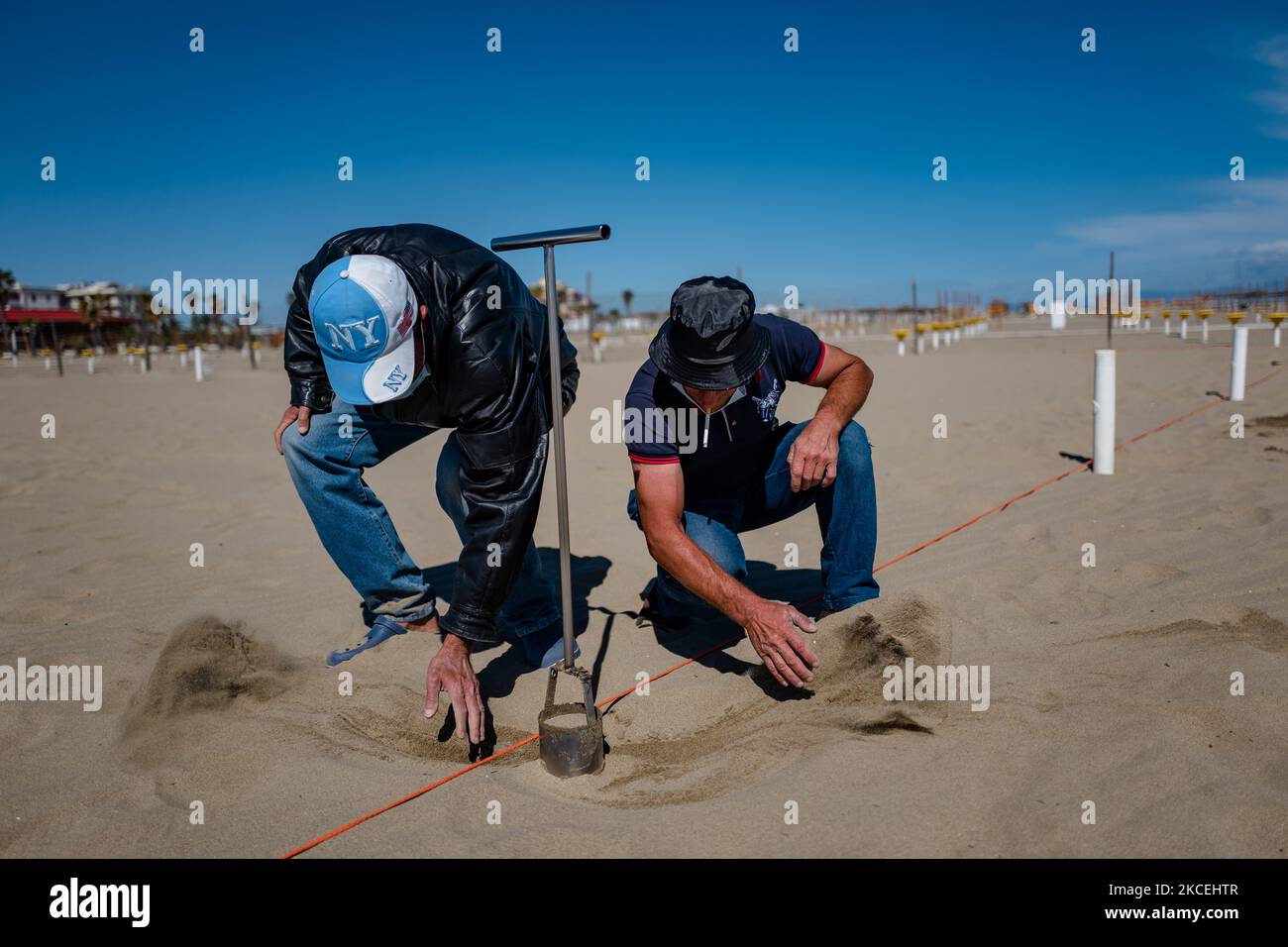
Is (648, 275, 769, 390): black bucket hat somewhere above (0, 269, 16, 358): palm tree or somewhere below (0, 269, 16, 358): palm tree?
below

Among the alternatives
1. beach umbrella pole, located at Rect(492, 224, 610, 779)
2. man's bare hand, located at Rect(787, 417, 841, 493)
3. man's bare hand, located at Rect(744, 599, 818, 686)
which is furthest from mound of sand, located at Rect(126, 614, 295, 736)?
man's bare hand, located at Rect(787, 417, 841, 493)

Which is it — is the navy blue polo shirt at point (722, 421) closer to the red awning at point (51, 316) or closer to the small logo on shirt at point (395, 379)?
the small logo on shirt at point (395, 379)

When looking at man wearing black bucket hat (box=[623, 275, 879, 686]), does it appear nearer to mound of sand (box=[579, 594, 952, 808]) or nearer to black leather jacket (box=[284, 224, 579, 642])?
mound of sand (box=[579, 594, 952, 808])

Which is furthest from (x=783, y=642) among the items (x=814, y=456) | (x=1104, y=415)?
(x=1104, y=415)

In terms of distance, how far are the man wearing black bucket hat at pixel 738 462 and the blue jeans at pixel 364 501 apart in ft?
1.77

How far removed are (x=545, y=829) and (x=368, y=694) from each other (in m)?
1.15

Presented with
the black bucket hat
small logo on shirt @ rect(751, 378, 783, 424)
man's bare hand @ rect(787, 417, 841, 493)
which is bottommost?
man's bare hand @ rect(787, 417, 841, 493)

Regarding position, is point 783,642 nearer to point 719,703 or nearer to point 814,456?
point 719,703

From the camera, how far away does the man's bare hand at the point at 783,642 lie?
7.73 feet

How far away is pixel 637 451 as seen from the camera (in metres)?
2.70

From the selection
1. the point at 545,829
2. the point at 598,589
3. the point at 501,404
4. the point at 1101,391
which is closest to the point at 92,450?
the point at 598,589

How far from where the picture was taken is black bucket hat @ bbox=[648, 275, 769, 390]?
2.52 meters

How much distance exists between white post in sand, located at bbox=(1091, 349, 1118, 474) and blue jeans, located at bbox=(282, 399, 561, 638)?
412 centimetres

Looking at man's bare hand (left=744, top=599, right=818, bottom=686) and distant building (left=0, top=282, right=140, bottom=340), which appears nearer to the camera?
man's bare hand (left=744, top=599, right=818, bottom=686)
